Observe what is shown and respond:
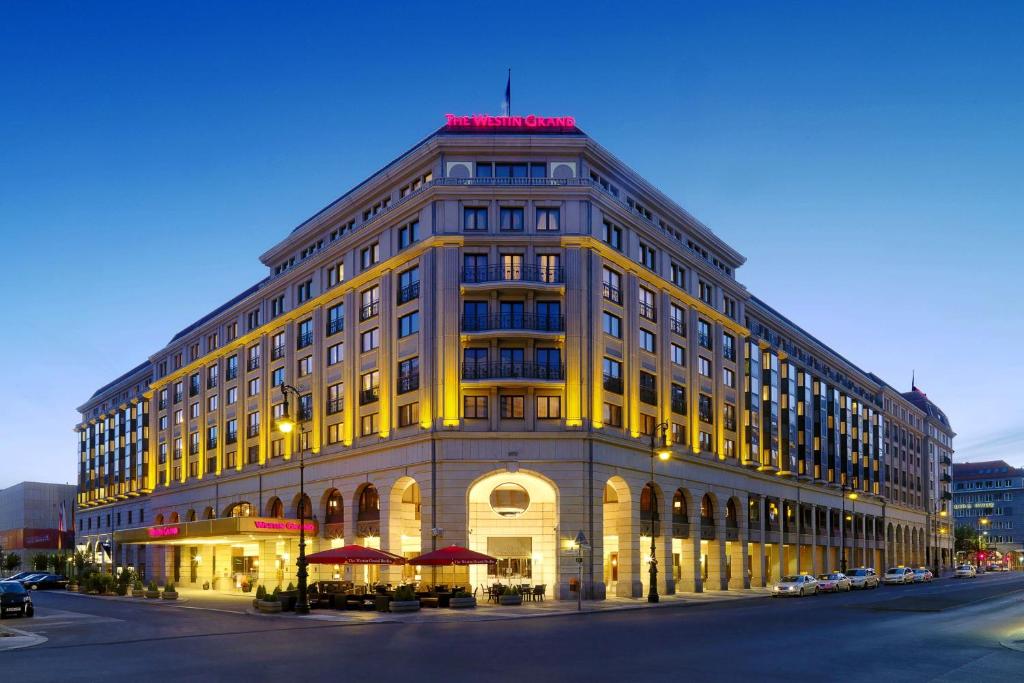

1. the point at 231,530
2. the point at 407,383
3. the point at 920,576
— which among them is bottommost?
the point at 920,576

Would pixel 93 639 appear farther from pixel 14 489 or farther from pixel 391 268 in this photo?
pixel 14 489

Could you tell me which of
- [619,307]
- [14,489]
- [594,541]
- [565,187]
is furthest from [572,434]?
[14,489]

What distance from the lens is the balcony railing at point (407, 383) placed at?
58.0 metres

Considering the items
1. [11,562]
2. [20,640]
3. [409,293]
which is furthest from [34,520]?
[20,640]

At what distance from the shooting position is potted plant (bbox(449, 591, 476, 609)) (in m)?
46.1

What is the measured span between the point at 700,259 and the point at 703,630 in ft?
142

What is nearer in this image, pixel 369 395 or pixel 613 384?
pixel 613 384

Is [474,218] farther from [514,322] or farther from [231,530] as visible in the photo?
[231,530]

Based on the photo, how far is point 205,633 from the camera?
110 feet

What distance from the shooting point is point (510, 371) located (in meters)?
55.2

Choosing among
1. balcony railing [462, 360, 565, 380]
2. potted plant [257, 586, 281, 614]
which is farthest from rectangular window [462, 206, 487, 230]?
potted plant [257, 586, 281, 614]

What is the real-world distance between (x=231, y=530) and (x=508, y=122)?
105 feet

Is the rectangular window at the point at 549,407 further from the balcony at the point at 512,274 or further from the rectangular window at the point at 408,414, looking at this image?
the rectangular window at the point at 408,414

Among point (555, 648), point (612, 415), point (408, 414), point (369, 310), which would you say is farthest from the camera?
point (369, 310)
